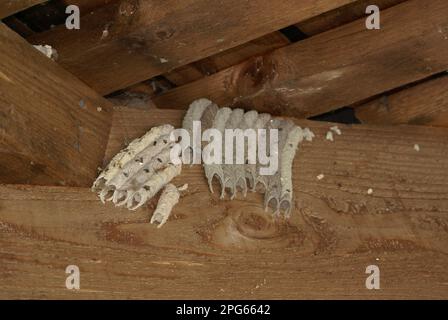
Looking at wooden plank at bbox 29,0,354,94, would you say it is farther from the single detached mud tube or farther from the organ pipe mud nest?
the single detached mud tube

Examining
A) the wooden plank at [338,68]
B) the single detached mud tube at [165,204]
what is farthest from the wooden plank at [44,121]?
the wooden plank at [338,68]

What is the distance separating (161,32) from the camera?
188 cm

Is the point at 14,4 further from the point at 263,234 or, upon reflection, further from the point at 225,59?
the point at 263,234

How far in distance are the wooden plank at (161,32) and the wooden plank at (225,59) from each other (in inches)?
3.7

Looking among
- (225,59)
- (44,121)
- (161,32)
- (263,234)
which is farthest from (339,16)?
(44,121)

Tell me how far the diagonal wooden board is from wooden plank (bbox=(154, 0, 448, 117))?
8cm

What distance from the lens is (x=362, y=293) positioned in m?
→ 2.04

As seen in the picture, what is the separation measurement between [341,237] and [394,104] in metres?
0.35

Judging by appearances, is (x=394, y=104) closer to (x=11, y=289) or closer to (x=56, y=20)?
(x=56, y=20)

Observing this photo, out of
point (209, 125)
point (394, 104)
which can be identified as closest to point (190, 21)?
point (209, 125)

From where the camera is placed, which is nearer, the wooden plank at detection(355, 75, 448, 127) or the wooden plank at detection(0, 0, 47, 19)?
the wooden plank at detection(0, 0, 47, 19)

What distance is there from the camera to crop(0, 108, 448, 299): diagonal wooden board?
189 centimetres

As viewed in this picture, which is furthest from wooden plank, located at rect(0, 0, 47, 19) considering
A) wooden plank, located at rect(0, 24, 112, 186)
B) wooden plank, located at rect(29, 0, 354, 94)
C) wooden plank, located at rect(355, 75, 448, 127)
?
wooden plank, located at rect(355, 75, 448, 127)

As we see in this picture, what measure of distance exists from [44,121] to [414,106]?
2.82ft
